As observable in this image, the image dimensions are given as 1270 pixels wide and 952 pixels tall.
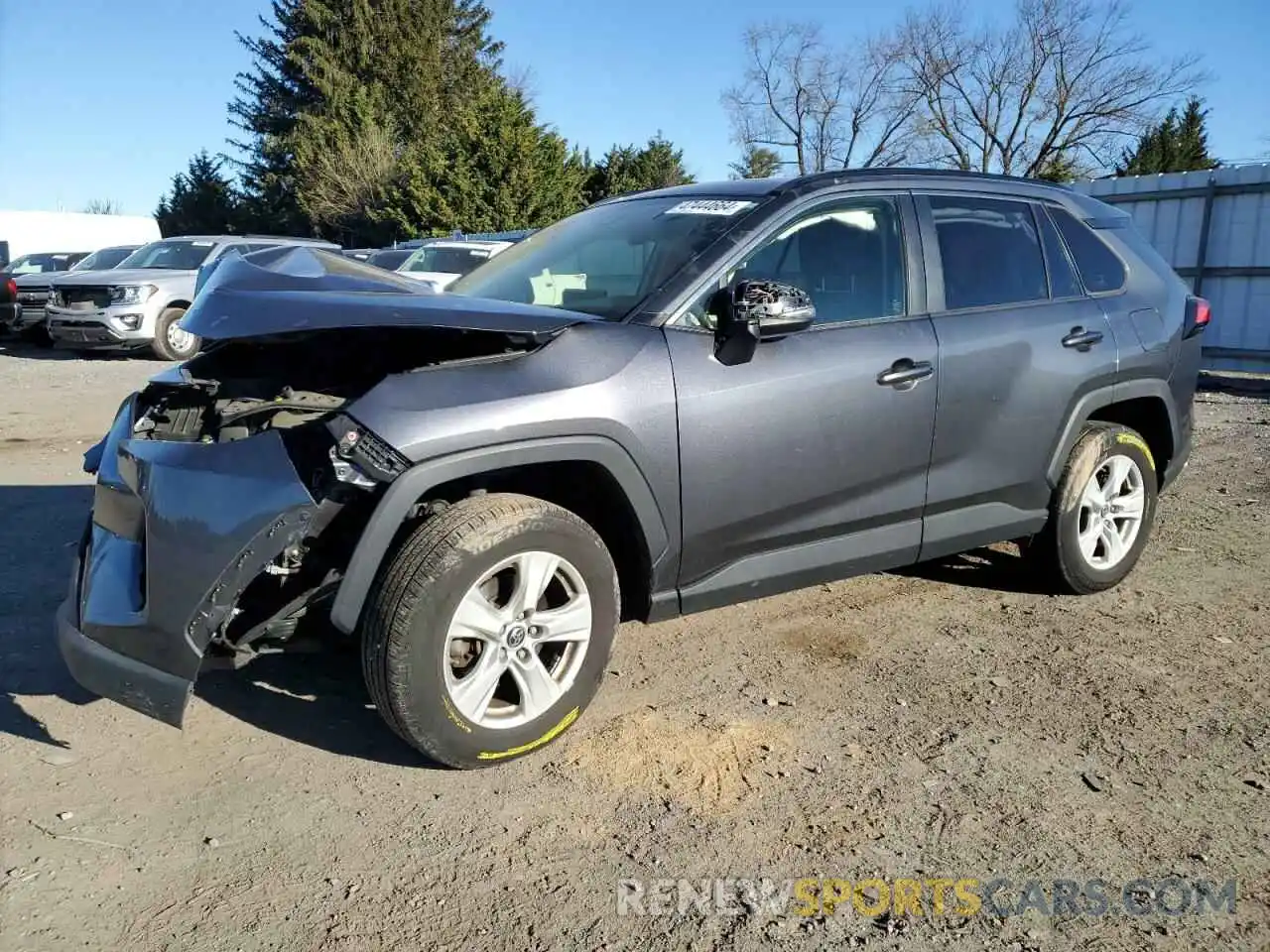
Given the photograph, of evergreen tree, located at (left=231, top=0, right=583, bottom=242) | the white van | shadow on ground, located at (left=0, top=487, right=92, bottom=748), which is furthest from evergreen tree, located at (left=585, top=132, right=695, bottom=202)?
shadow on ground, located at (left=0, top=487, right=92, bottom=748)

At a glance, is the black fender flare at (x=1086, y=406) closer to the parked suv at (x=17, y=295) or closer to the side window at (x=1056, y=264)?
the side window at (x=1056, y=264)

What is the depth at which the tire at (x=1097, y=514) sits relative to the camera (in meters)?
4.34

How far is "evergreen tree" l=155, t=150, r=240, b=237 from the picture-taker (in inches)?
1781

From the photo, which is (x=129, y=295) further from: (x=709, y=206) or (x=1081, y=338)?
(x=1081, y=338)

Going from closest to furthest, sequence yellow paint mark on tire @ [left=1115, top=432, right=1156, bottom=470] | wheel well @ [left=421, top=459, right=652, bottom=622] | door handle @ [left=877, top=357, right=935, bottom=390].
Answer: wheel well @ [left=421, top=459, right=652, bottom=622] < door handle @ [left=877, top=357, right=935, bottom=390] < yellow paint mark on tire @ [left=1115, top=432, right=1156, bottom=470]

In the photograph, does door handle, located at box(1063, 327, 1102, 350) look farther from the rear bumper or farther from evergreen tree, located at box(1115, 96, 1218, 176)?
evergreen tree, located at box(1115, 96, 1218, 176)

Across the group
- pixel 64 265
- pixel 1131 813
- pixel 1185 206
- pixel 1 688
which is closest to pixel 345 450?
pixel 1 688

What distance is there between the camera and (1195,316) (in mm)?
Result: 4801

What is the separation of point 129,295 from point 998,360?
44.0 ft

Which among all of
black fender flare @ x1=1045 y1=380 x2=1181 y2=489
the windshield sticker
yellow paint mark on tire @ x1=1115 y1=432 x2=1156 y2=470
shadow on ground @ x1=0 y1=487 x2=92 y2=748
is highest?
the windshield sticker

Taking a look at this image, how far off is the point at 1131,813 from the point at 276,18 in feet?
167

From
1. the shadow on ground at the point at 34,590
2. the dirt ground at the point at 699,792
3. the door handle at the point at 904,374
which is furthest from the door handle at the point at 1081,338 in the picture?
the shadow on ground at the point at 34,590

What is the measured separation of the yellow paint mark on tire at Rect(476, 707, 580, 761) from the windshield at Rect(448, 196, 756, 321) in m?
1.30

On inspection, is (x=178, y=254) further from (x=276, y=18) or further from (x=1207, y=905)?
(x=276, y=18)
